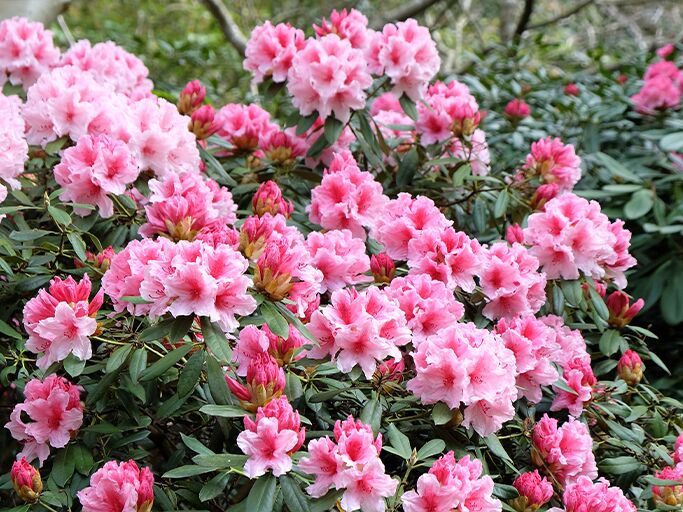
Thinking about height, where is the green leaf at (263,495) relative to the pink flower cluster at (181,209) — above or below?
below

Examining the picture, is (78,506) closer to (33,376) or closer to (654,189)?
(33,376)

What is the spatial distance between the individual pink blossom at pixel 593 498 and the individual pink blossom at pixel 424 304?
1.17ft

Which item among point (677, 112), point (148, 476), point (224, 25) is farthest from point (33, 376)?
point (677, 112)

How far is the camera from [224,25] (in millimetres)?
3555

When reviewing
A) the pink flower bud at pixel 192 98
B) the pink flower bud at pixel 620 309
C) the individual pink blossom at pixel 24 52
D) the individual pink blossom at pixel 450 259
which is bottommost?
the pink flower bud at pixel 620 309

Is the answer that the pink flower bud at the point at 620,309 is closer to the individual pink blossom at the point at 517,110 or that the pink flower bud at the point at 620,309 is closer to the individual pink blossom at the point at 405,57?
the individual pink blossom at the point at 405,57

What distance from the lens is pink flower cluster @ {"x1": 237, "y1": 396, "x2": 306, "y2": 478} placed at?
1.25 metres

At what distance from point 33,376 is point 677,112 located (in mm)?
2585

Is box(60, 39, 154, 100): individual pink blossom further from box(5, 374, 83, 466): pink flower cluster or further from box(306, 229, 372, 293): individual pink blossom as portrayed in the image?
box(5, 374, 83, 466): pink flower cluster

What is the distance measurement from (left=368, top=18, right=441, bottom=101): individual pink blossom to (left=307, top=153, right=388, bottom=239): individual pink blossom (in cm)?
41

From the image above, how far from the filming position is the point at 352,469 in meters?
1.22

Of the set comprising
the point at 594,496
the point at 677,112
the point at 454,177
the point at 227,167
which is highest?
the point at 227,167

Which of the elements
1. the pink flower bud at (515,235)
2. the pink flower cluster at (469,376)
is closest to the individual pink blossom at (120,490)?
the pink flower cluster at (469,376)

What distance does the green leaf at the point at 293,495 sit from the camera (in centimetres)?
124
